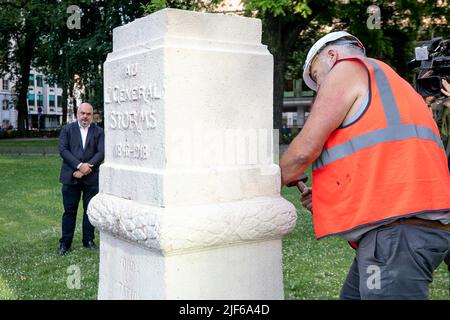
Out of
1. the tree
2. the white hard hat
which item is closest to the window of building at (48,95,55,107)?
the tree

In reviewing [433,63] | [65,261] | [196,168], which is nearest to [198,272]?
[196,168]

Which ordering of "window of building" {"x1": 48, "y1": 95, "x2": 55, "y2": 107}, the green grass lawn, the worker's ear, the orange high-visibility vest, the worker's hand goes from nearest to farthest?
the orange high-visibility vest
the worker's ear
the worker's hand
the green grass lawn
"window of building" {"x1": 48, "y1": 95, "x2": 55, "y2": 107}

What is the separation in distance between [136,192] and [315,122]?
1013 mm

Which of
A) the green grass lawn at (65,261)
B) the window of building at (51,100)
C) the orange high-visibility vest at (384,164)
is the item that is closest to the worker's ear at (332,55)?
the orange high-visibility vest at (384,164)

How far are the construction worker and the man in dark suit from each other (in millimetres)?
5903

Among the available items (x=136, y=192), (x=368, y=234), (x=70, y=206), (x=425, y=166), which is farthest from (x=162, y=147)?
(x=70, y=206)

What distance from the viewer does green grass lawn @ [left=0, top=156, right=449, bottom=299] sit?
605 cm

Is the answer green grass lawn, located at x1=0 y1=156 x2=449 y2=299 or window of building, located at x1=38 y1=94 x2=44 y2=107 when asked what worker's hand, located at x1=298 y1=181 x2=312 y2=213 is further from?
window of building, located at x1=38 y1=94 x2=44 y2=107

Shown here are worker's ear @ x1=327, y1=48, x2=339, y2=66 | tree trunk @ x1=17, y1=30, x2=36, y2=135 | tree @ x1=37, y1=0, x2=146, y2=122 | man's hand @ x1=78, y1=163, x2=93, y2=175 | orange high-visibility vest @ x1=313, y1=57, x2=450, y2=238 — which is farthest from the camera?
tree trunk @ x1=17, y1=30, x2=36, y2=135

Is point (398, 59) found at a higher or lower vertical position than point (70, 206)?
higher

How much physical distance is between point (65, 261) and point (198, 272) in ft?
17.1

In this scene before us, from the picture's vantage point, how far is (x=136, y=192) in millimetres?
2961

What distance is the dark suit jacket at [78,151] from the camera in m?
8.07
